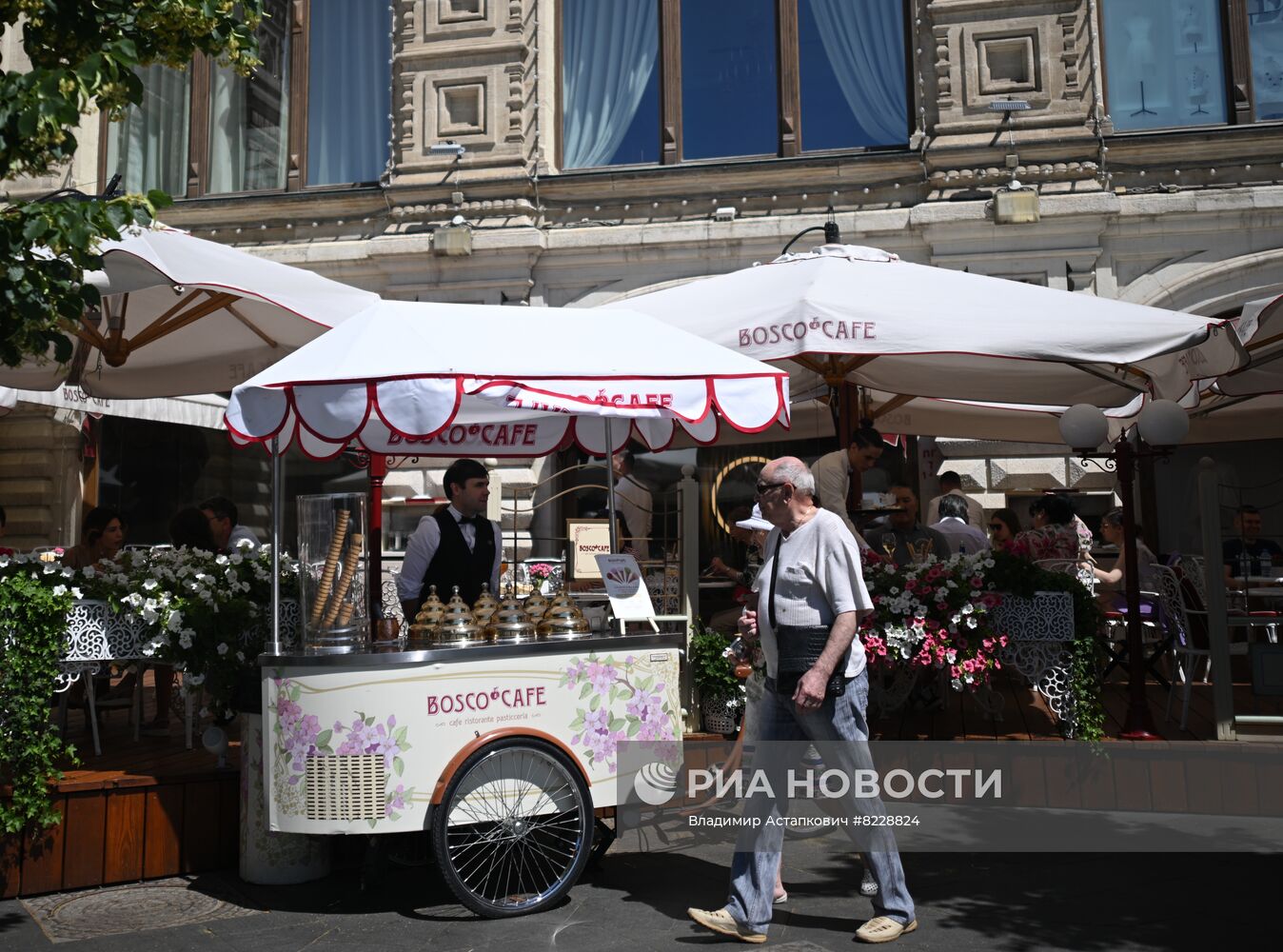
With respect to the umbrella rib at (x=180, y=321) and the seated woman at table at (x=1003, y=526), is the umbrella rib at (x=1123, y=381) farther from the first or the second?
the umbrella rib at (x=180, y=321)

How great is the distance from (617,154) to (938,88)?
3.95 meters

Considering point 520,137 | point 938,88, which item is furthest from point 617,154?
point 938,88

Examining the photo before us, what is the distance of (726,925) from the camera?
4.71 meters

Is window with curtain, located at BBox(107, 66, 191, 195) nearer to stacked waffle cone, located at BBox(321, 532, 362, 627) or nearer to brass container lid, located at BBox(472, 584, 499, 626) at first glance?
stacked waffle cone, located at BBox(321, 532, 362, 627)

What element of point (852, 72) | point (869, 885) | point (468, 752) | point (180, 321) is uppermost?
point (852, 72)

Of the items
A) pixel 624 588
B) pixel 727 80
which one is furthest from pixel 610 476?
pixel 727 80

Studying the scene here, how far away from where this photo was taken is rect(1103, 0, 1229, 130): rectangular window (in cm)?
1336

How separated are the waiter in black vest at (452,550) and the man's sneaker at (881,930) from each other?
293 cm

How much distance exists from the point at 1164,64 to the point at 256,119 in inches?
459

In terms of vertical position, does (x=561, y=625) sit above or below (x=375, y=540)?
below

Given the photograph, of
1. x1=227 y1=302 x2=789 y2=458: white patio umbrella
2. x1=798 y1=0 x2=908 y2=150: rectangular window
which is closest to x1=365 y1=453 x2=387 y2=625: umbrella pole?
x1=227 y1=302 x2=789 y2=458: white patio umbrella

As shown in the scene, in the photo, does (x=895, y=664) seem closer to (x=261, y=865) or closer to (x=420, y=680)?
(x=420, y=680)

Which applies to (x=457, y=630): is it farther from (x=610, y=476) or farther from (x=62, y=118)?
(x=62, y=118)

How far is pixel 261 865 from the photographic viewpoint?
5582 millimetres
